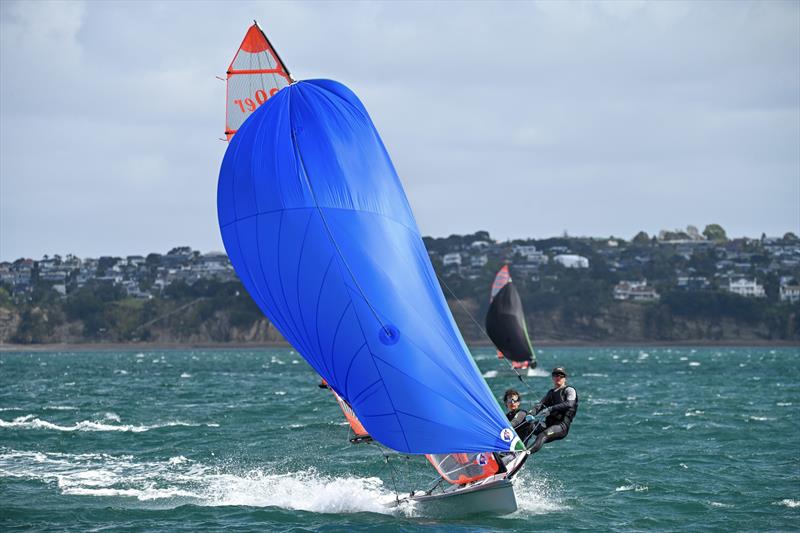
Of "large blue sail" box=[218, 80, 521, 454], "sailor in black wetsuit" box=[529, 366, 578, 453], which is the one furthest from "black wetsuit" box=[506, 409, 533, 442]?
"large blue sail" box=[218, 80, 521, 454]

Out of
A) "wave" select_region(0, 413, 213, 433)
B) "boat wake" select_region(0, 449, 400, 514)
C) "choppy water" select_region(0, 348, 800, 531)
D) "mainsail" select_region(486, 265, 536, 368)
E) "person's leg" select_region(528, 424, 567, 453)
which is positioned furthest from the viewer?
"mainsail" select_region(486, 265, 536, 368)

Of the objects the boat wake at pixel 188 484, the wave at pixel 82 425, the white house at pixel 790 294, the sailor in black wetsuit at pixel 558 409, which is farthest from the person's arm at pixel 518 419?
the white house at pixel 790 294

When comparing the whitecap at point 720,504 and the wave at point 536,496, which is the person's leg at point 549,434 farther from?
the whitecap at point 720,504

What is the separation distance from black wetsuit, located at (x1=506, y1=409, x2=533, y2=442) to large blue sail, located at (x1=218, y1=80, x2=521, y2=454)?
153 centimetres

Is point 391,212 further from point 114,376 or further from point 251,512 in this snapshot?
point 114,376

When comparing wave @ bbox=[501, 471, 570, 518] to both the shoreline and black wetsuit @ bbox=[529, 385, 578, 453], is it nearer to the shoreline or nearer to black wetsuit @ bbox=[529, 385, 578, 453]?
black wetsuit @ bbox=[529, 385, 578, 453]

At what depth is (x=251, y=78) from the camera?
935 inches

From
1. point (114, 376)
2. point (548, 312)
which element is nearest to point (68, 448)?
point (114, 376)

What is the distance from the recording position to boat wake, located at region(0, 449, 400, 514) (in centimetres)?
2053

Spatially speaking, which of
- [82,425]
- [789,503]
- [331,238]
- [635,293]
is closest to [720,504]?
[789,503]

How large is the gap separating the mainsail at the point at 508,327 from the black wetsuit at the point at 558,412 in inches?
1805

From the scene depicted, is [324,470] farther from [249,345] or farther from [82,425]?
[249,345]

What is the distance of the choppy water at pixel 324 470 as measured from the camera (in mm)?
19484

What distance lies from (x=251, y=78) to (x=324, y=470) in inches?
322
